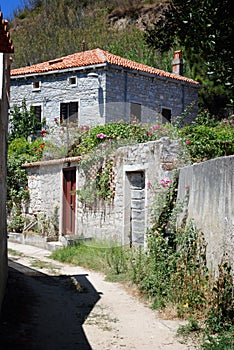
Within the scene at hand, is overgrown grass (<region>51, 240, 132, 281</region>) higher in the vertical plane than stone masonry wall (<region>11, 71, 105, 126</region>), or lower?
lower

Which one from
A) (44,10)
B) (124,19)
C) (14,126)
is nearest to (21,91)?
(14,126)

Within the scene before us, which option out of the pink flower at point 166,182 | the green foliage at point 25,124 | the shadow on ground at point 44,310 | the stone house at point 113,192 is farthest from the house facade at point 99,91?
the shadow on ground at point 44,310

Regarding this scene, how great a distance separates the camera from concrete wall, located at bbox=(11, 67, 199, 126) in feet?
68.4

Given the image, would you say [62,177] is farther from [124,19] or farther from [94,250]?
[124,19]

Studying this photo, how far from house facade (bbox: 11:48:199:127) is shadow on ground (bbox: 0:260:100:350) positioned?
39.7 feet

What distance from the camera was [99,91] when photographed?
20.9 m

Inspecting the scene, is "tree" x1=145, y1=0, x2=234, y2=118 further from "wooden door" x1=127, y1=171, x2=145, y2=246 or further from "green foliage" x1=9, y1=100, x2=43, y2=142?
"green foliage" x1=9, y1=100, x2=43, y2=142

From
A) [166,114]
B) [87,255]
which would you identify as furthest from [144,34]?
[166,114]

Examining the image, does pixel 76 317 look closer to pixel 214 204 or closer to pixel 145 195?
pixel 214 204

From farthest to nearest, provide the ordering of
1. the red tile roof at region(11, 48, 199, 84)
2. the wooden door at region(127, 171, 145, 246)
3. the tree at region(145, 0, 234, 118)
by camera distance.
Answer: the red tile roof at region(11, 48, 199, 84), the wooden door at region(127, 171, 145, 246), the tree at region(145, 0, 234, 118)

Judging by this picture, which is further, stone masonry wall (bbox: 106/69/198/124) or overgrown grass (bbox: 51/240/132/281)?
stone masonry wall (bbox: 106/69/198/124)

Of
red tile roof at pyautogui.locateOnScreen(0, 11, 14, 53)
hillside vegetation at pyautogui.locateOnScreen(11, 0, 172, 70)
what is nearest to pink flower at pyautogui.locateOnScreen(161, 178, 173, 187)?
red tile roof at pyautogui.locateOnScreen(0, 11, 14, 53)

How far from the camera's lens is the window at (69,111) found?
21.8 metres

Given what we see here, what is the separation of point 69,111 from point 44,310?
16159 mm
